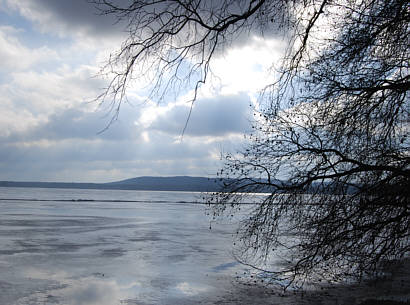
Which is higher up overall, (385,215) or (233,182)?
(233,182)

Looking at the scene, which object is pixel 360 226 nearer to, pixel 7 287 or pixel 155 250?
pixel 7 287

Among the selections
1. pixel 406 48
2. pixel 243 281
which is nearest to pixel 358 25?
pixel 406 48

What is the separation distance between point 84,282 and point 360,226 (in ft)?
25.2

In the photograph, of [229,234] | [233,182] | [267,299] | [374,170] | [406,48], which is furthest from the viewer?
[229,234]

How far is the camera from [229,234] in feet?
77.6

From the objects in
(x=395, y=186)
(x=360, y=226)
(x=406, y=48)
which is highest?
(x=406, y=48)

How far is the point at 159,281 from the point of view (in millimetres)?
11102

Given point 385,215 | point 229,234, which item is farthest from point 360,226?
point 229,234

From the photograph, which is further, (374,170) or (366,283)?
(366,283)

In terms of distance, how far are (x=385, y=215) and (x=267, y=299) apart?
4.75 metres

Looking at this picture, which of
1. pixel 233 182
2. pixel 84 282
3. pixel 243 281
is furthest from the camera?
pixel 243 281

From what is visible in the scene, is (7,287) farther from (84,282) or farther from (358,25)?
(358,25)

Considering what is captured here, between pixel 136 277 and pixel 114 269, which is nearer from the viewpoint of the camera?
pixel 136 277

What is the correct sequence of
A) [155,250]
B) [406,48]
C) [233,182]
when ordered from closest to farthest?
[406,48] → [233,182] → [155,250]
